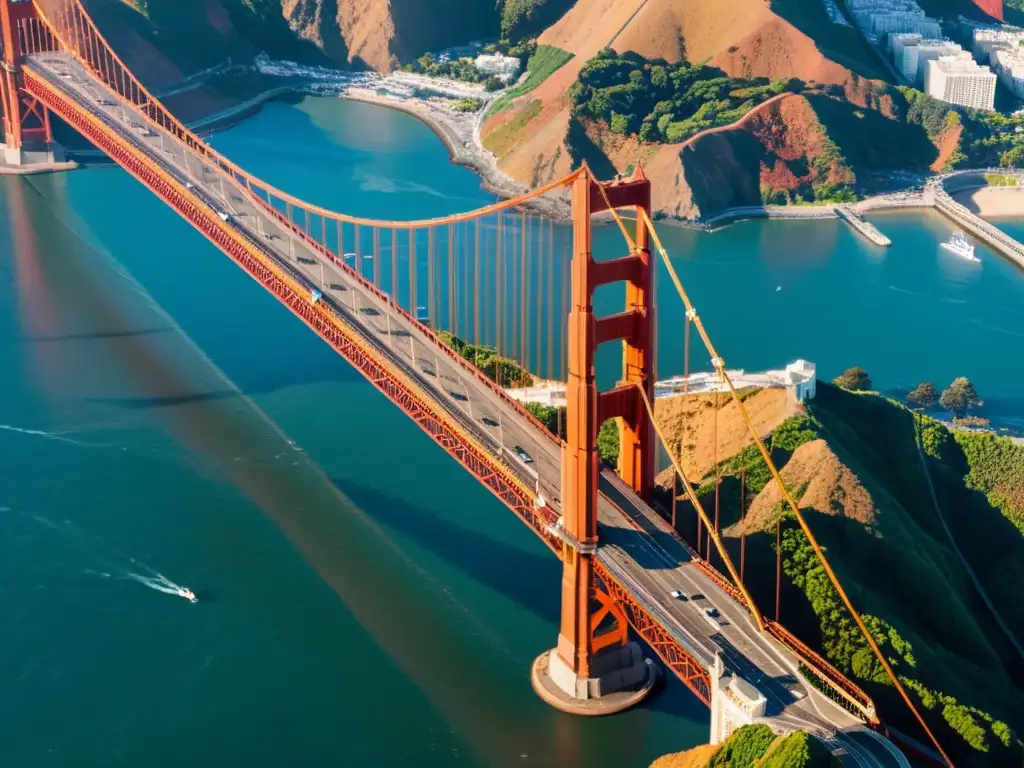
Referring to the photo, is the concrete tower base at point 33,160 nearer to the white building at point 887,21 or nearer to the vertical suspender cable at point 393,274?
the vertical suspender cable at point 393,274

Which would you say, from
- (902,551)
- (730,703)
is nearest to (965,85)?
(902,551)

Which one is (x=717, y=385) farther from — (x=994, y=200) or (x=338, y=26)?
(x=338, y=26)

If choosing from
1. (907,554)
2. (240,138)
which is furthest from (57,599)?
(240,138)

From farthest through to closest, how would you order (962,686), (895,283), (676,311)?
(895,283), (676,311), (962,686)

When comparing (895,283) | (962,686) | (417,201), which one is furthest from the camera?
(417,201)

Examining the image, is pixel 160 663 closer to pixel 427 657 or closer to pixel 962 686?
pixel 427 657

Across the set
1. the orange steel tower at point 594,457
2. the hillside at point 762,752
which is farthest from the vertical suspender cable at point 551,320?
the hillside at point 762,752
